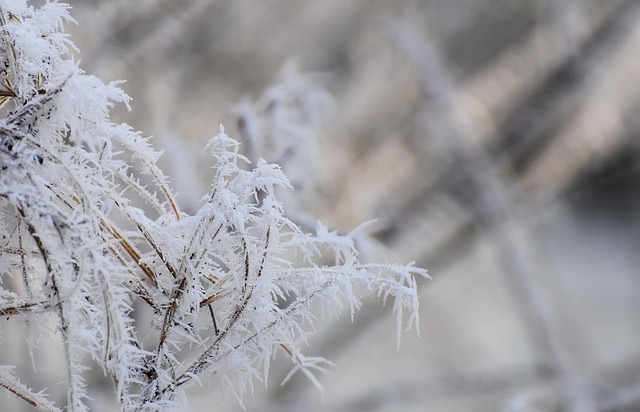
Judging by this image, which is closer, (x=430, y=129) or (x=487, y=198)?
(x=487, y=198)

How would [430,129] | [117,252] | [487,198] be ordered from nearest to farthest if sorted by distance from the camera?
[117,252], [487,198], [430,129]

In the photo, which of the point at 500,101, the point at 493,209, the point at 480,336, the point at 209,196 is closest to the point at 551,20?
the point at 500,101

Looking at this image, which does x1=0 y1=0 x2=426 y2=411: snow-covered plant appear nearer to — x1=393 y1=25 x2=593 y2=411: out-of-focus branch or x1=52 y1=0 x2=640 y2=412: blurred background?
x1=52 y1=0 x2=640 y2=412: blurred background

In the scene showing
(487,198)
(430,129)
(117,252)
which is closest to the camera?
(117,252)

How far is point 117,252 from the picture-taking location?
38 centimetres

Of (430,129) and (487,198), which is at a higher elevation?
(430,129)

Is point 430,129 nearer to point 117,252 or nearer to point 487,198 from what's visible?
point 487,198

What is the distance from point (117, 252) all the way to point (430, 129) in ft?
4.06

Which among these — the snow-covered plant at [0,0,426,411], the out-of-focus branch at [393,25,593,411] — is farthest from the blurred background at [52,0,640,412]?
the snow-covered plant at [0,0,426,411]

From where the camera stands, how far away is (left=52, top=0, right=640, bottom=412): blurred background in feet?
3.91

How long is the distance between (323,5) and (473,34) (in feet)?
1.52

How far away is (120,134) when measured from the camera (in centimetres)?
39

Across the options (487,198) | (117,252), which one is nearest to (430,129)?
(487,198)

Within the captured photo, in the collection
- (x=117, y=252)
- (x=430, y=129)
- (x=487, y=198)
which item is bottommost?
(x=117, y=252)
